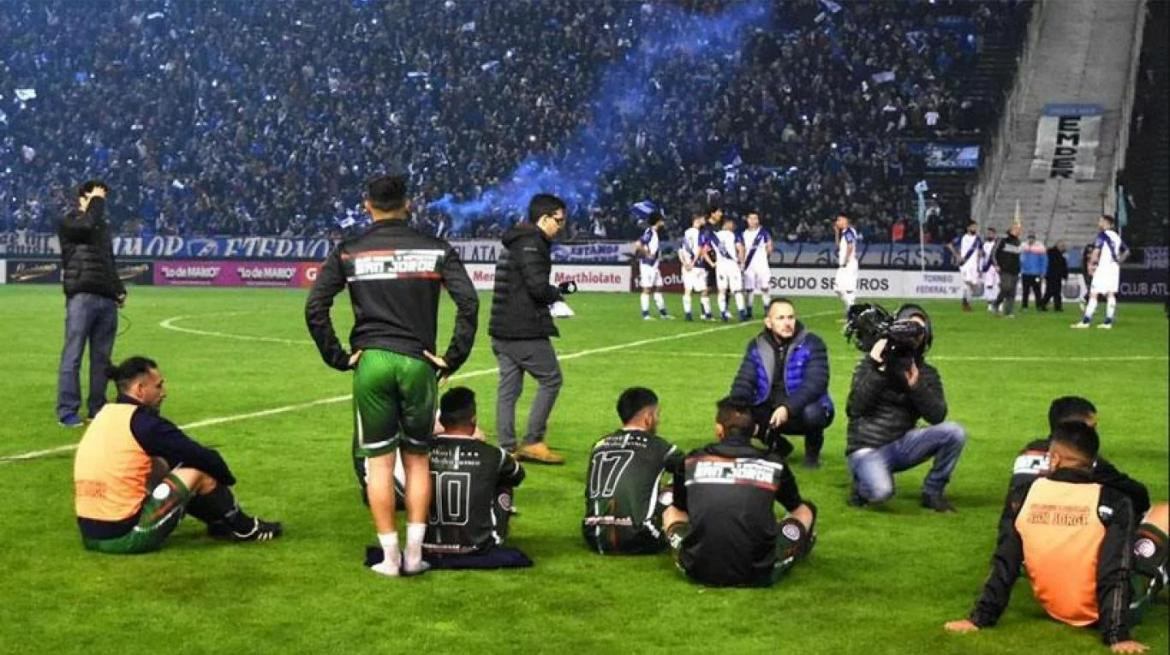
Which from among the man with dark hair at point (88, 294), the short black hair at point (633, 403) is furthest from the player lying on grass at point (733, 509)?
the man with dark hair at point (88, 294)

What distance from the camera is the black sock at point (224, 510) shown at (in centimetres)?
1020

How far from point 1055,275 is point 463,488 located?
1180 inches

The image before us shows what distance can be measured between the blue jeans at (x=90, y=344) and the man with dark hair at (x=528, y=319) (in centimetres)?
433

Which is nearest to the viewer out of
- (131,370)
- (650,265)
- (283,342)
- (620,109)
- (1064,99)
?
(131,370)

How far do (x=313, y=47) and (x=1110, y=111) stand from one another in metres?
26.2

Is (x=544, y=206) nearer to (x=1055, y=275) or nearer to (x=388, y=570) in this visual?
(x=388, y=570)

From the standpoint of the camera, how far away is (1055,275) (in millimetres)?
37531

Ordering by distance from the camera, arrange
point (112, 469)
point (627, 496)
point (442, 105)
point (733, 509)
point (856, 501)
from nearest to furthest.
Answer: point (733, 509) → point (112, 469) → point (627, 496) → point (856, 501) → point (442, 105)

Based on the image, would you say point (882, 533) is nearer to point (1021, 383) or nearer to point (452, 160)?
point (1021, 383)

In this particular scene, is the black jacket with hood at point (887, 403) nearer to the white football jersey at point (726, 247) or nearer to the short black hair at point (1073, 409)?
the short black hair at point (1073, 409)

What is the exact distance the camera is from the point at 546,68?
5700 centimetres

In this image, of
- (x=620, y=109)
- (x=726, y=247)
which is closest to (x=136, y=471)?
(x=726, y=247)

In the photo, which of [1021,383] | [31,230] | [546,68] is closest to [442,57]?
[546,68]

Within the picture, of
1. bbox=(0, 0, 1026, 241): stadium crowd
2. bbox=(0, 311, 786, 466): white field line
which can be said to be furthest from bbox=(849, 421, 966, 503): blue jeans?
bbox=(0, 0, 1026, 241): stadium crowd
